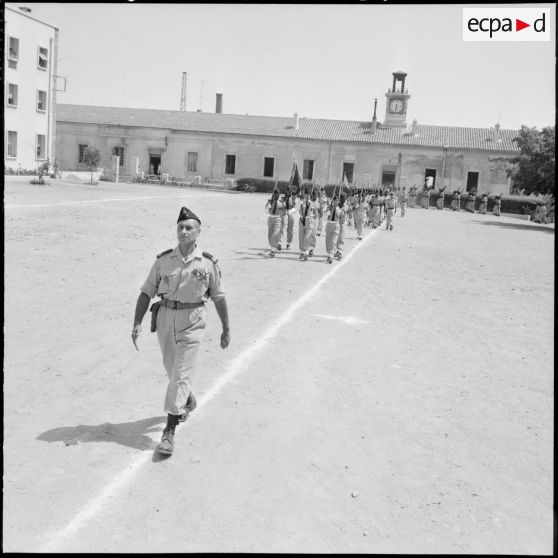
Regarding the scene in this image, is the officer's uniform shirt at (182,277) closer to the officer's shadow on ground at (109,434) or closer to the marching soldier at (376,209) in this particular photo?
the officer's shadow on ground at (109,434)

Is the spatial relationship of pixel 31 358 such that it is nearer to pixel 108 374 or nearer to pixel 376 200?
pixel 108 374

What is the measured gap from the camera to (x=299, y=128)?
54.2m

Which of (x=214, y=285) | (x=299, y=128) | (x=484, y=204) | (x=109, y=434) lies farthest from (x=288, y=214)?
(x=299, y=128)

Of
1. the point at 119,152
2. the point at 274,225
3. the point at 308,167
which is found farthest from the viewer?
the point at 119,152

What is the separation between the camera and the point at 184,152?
5322 centimetres

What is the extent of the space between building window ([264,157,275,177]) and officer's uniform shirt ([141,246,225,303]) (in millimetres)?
48744

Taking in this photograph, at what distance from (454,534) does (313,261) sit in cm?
1076

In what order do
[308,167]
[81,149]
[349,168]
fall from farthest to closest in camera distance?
[81,149]
[308,167]
[349,168]

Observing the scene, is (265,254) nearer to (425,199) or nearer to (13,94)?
(13,94)

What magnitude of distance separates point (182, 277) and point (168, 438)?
1082 millimetres

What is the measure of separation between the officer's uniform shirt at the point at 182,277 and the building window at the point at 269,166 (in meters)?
48.7

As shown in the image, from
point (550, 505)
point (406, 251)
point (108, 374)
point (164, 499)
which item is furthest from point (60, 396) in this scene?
point (406, 251)

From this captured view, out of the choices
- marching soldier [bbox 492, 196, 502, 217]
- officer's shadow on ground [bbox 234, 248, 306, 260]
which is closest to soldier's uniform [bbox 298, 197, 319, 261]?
officer's shadow on ground [bbox 234, 248, 306, 260]

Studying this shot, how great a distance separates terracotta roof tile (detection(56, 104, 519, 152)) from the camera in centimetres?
5131
